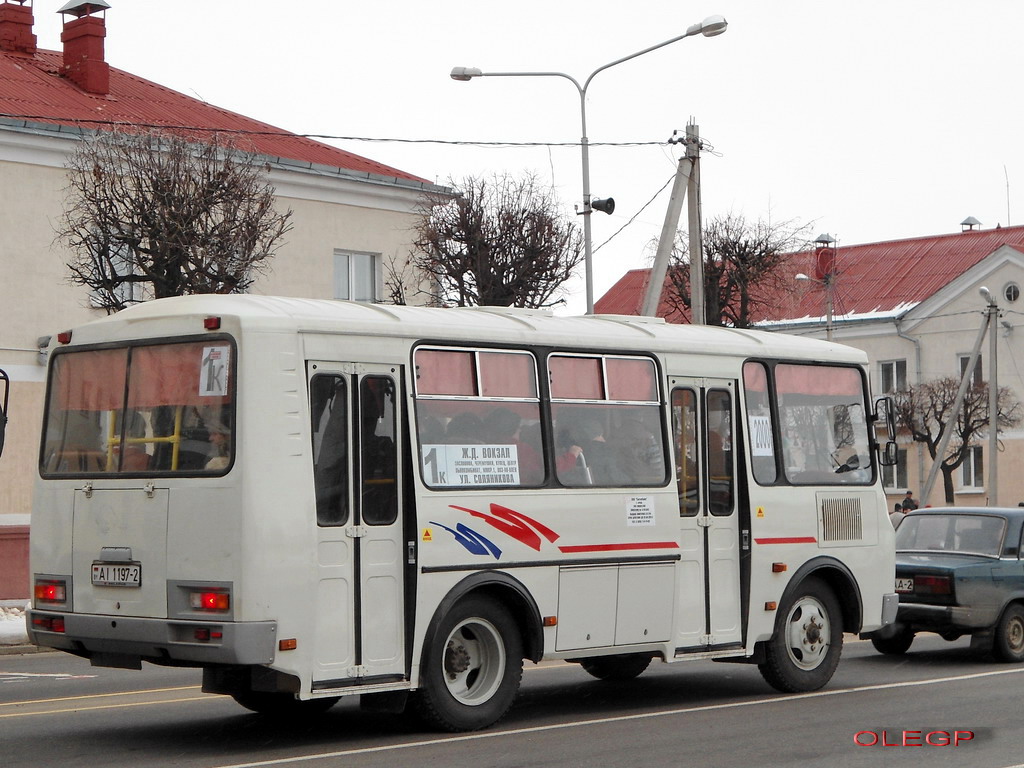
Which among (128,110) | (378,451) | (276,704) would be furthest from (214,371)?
(128,110)

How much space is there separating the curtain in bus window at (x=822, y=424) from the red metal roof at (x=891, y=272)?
44282mm

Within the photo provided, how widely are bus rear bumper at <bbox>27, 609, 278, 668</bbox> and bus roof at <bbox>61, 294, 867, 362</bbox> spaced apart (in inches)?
74.0

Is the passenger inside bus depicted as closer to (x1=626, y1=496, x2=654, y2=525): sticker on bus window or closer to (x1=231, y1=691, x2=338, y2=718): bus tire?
(x1=626, y1=496, x2=654, y2=525): sticker on bus window

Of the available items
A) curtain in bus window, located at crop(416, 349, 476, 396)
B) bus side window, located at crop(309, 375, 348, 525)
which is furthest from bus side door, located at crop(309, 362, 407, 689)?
curtain in bus window, located at crop(416, 349, 476, 396)

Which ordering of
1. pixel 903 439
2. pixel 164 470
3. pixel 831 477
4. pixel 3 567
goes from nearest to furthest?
pixel 164 470 < pixel 831 477 < pixel 3 567 < pixel 903 439

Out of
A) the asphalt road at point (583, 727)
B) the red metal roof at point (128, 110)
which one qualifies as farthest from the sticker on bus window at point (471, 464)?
the red metal roof at point (128, 110)

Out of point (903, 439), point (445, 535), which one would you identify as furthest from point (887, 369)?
point (445, 535)

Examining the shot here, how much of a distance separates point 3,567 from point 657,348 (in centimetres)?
1465

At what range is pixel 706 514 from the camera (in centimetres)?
1259

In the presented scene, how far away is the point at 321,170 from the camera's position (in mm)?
33625

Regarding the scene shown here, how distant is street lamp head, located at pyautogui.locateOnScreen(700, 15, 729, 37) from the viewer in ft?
76.2

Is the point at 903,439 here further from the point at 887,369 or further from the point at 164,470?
the point at 164,470

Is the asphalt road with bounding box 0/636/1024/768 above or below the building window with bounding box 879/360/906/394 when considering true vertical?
below

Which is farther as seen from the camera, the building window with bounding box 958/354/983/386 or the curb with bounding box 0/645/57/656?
the building window with bounding box 958/354/983/386
